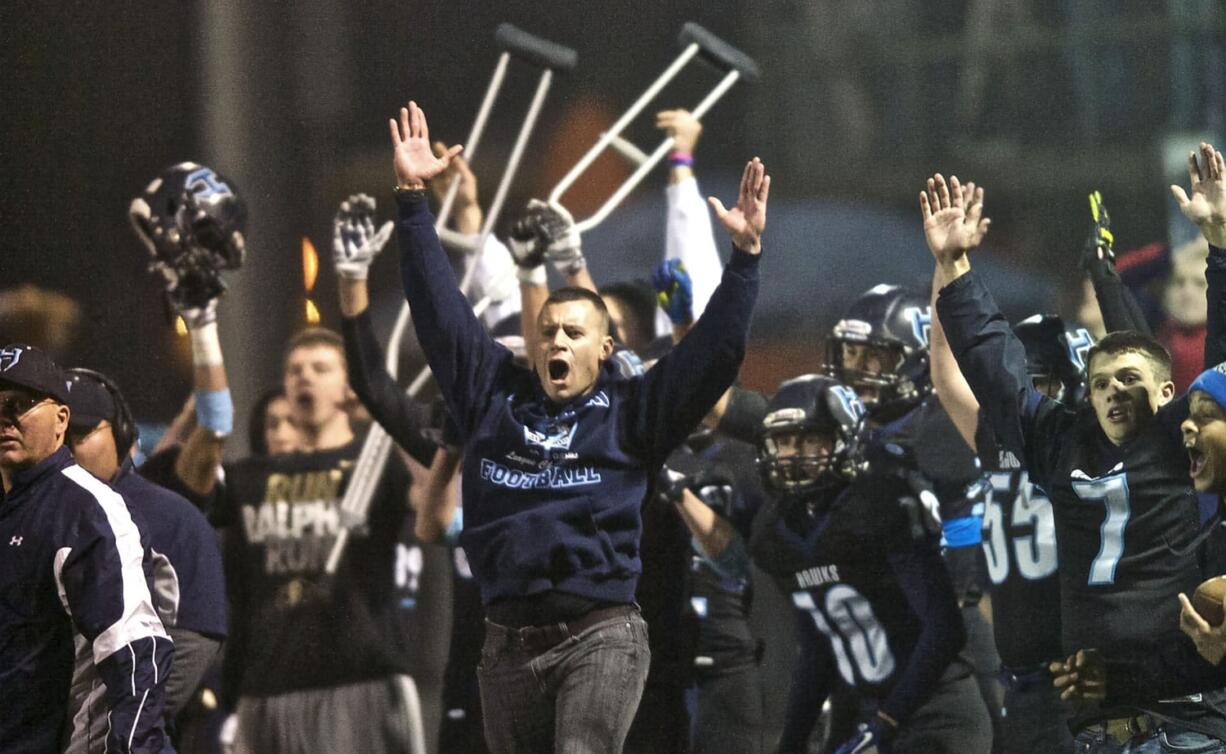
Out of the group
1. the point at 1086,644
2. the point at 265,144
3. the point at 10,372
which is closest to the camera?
the point at 10,372

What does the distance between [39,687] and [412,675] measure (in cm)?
226

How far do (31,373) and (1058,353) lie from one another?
274 centimetres

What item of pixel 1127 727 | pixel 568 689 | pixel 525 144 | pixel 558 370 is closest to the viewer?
pixel 568 689

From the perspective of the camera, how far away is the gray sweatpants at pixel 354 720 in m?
5.73

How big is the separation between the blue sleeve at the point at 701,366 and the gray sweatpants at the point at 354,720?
7.01 ft

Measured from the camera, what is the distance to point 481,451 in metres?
4.02

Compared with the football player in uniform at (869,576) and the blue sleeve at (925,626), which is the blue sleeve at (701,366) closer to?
the football player in uniform at (869,576)

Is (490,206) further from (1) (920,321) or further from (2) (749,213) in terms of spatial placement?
(2) (749,213)

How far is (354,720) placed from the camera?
5746mm

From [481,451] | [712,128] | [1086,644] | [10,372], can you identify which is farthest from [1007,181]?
[10,372]

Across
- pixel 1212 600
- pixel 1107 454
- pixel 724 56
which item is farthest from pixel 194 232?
pixel 1212 600

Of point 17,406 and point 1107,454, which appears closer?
point 17,406

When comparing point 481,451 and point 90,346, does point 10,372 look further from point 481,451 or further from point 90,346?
point 90,346

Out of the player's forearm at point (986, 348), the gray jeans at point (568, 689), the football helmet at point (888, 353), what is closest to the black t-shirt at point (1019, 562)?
the football helmet at point (888, 353)
